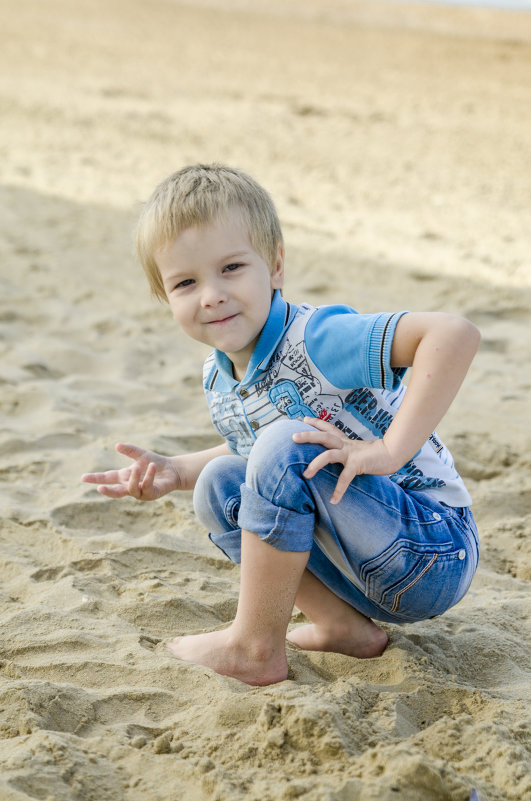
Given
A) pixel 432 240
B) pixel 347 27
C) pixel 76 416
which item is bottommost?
pixel 76 416

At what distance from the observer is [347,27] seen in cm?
1533

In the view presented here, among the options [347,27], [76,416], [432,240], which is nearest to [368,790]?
[76,416]

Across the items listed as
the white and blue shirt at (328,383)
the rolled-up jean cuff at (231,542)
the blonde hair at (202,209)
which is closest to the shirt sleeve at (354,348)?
the white and blue shirt at (328,383)

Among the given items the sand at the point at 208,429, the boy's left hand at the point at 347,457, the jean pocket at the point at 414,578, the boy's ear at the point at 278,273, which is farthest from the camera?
the boy's ear at the point at 278,273

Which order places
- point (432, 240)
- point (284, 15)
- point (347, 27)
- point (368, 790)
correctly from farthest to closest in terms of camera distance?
point (284, 15)
point (347, 27)
point (432, 240)
point (368, 790)

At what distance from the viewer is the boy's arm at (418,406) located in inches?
69.5

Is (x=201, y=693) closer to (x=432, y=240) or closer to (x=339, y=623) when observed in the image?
(x=339, y=623)

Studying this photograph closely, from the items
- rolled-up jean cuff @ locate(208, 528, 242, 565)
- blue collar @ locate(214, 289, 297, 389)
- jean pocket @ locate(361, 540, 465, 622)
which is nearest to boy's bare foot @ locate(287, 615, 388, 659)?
jean pocket @ locate(361, 540, 465, 622)

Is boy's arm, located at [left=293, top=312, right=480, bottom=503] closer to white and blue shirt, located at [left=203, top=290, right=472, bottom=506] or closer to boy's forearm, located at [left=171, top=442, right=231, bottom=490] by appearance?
white and blue shirt, located at [left=203, top=290, right=472, bottom=506]

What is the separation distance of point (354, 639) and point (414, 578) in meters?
0.25

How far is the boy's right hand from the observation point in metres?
2.16

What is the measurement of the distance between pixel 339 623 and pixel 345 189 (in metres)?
4.92

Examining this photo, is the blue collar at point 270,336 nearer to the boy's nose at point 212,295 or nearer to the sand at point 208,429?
the boy's nose at point 212,295

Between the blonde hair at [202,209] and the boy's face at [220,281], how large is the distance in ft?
0.06
